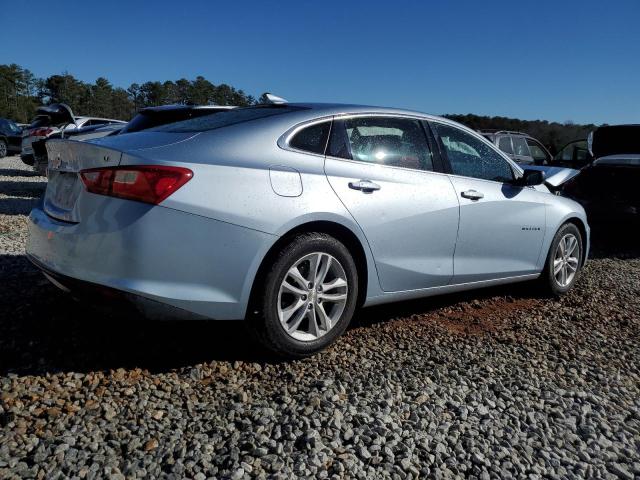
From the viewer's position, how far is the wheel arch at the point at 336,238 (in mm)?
2842

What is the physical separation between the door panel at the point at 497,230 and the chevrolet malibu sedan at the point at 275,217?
17 millimetres

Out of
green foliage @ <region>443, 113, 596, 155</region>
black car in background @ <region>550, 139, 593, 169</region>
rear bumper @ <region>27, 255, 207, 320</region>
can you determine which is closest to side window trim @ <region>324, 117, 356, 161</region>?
rear bumper @ <region>27, 255, 207, 320</region>

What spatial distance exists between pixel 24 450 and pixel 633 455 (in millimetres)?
2562

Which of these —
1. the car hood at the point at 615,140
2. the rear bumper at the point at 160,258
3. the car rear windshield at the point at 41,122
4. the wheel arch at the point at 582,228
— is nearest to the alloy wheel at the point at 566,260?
the wheel arch at the point at 582,228

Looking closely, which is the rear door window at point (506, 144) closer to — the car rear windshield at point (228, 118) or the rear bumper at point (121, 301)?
the car rear windshield at point (228, 118)

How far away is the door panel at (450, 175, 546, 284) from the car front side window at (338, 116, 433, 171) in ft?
1.06

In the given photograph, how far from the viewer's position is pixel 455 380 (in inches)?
117

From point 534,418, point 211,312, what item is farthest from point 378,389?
point 211,312

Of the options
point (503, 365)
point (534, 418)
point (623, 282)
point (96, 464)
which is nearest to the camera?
point (96, 464)

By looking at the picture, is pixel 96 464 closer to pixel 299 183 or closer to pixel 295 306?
pixel 295 306

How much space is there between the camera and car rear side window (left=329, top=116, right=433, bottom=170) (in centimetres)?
334

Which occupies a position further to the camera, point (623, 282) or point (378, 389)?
point (623, 282)

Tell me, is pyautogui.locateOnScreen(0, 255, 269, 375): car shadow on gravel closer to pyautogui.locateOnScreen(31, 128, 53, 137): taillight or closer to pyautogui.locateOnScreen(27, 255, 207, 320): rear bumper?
pyautogui.locateOnScreen(27, 255, 207, 320): rear bumper

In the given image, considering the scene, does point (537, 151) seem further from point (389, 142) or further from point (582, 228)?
point (389, 142)
